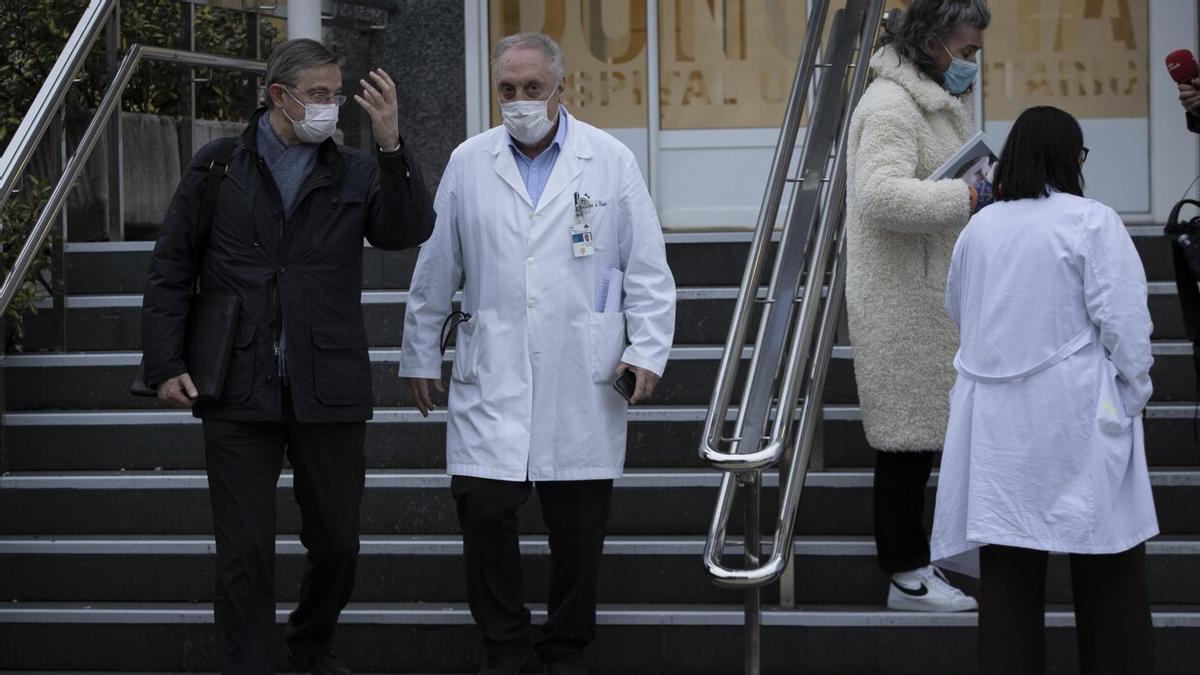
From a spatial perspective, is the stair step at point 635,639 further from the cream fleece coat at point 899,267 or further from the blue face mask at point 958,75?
the blue face mask at point 958,75

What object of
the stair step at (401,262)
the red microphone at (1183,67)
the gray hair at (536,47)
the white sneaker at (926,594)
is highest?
the gray hair at (536,47)

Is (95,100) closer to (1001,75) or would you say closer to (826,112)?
(826,112)

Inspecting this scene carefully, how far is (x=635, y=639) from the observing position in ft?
16.9

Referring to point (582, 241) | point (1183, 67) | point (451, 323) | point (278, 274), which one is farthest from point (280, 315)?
point (1183, 67)

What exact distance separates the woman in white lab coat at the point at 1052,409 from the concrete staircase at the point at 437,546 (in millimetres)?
760

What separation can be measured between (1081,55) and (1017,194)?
4.70 m

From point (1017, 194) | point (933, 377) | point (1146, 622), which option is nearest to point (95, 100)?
point (933, 377)

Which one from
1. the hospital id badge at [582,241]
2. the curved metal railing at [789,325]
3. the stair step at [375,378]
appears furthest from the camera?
the stair step at [375,378]

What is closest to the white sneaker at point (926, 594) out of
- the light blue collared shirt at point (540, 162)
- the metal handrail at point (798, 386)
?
the metal handrail at point (798, 386)

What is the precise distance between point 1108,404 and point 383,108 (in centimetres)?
197

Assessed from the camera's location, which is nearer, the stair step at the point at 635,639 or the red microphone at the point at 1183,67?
the red microphone at the point at 1183,67

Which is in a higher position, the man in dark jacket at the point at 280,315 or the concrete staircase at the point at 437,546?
the man in dark jacket at the point at 280,315

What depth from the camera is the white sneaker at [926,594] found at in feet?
16.7

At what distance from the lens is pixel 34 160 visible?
655 cm
